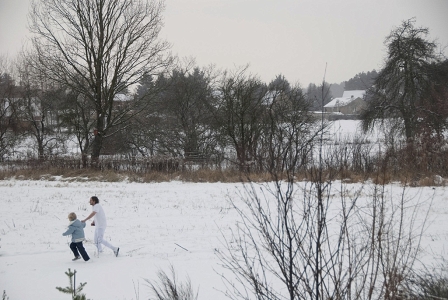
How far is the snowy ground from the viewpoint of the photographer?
5.98m

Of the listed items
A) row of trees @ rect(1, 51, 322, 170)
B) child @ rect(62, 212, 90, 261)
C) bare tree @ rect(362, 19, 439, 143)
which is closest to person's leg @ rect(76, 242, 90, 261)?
child @ rect(62, 212, 90, 261)

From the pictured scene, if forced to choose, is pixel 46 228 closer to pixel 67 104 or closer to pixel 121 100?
pixel 121 100

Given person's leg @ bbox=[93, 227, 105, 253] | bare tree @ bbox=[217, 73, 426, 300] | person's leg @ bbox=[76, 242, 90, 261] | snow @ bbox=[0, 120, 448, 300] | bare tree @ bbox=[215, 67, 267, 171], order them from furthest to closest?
bare tree @ bbox=[215, 67, 267, 171]
person's leg @ bbox=[93, 227, 105, 253]
person's leg @ bbox=[76, 242, 90, 261]
snow @ bbox=[0, 120, 448, 300]
bare tree @ bbox=[217, 73, 426, 300]

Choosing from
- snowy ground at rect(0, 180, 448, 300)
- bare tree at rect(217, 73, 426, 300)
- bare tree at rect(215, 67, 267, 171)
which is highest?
bare tree at rect(215, 67, 267, 171)

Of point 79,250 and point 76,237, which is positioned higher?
point 76,237

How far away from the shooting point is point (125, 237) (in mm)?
8625

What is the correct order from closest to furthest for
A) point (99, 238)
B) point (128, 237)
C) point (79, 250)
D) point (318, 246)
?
1. point (318, 246)
2. point (79, 250)
3. point (99, 238)
4. point (128, 237)

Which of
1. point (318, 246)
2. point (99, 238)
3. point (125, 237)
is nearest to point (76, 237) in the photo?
point (99, 238)

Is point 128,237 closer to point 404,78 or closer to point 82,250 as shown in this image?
point 82,250

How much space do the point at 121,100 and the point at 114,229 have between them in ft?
59.7

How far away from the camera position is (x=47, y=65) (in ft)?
64.9

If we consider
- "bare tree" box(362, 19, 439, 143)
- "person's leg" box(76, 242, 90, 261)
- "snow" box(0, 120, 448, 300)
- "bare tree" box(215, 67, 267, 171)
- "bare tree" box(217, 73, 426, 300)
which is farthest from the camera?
"bare tree" box(362, 19, 439, 143)

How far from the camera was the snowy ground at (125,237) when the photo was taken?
5.98 m

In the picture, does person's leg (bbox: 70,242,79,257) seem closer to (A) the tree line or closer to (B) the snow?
(B) the snow
